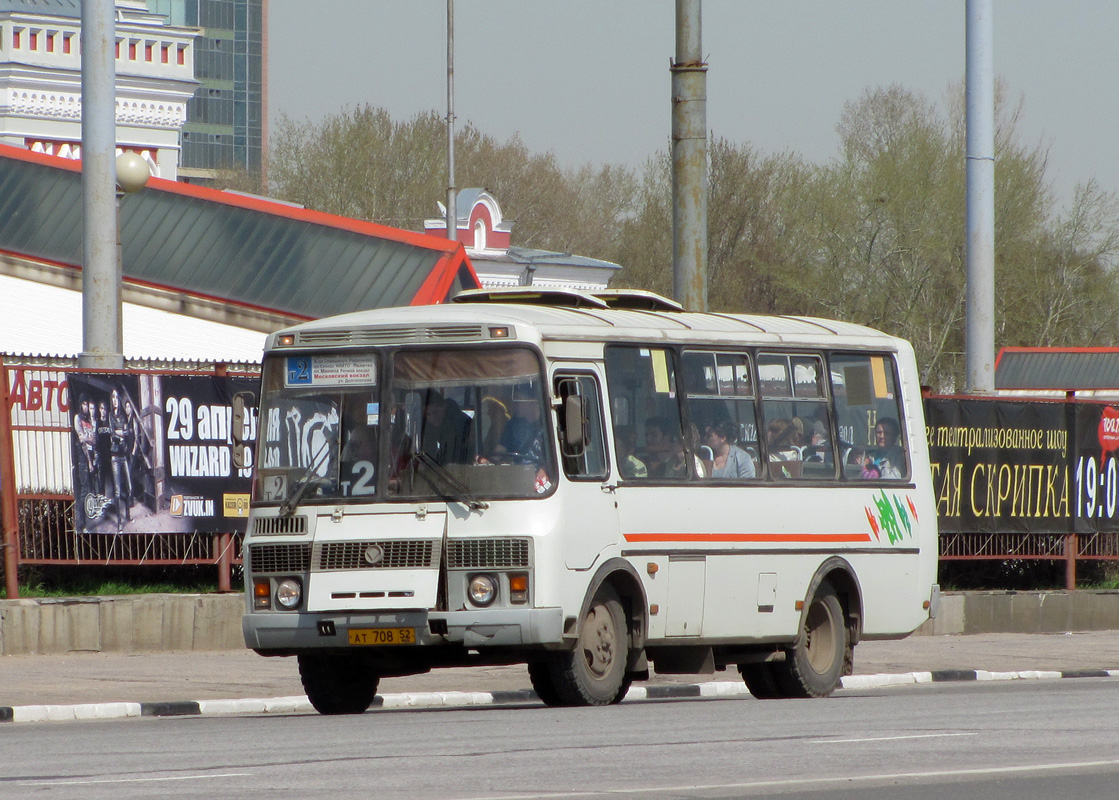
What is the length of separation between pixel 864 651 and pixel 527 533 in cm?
817

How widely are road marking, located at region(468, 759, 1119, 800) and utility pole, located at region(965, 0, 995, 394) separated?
1240 cm

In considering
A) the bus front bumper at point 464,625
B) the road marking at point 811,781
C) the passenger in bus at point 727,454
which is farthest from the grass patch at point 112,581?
the road marking at point 811,781

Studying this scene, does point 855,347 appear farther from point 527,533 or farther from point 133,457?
point 133,457

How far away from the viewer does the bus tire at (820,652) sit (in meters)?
14.6

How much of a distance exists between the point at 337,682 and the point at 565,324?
2.86 m

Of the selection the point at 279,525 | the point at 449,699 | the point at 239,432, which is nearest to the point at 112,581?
the point at 449,699

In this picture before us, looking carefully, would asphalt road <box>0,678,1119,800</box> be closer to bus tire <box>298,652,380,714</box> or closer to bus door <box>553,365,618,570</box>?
bus tire <box>298,652,380,714</box>

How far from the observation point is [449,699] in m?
14.9

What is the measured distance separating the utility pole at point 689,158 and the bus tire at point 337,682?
4.68 m

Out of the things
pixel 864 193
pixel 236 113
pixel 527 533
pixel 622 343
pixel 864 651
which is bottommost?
pixel 864 651

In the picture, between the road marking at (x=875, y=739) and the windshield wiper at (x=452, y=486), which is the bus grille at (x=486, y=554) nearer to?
the windshield wiper at (x=452, y=486)

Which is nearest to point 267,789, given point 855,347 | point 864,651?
point 855,347

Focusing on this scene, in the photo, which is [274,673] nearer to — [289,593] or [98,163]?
[289,593]

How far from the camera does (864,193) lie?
210ft
